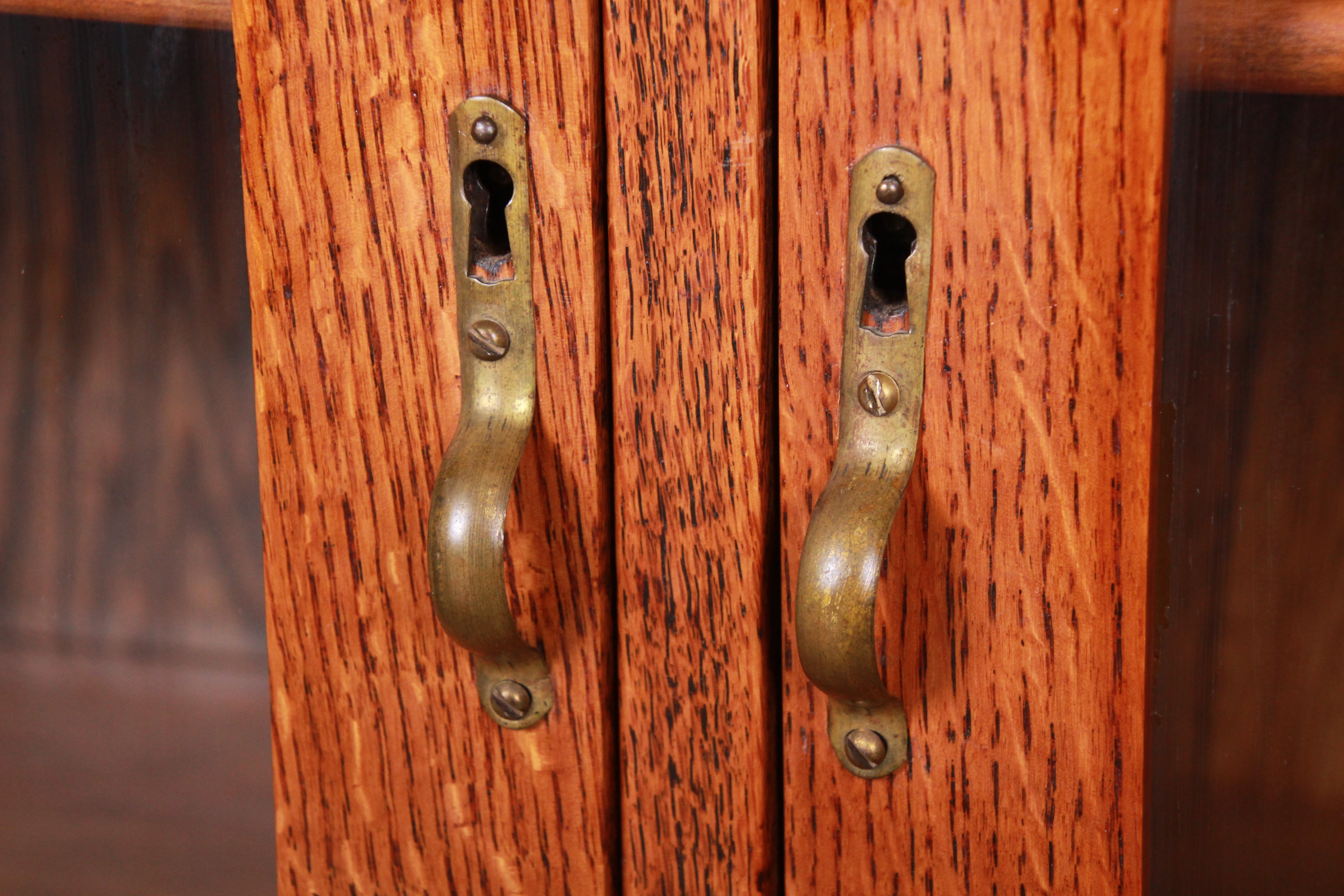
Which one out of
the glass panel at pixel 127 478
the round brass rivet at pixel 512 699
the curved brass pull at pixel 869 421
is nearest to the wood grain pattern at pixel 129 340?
the glass panel at pixel 127 478

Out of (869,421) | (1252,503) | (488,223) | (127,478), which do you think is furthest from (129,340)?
(1252,503)

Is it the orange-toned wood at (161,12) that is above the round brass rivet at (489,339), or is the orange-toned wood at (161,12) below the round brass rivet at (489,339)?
above

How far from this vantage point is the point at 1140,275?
0.30 m

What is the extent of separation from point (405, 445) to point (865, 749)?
172mm

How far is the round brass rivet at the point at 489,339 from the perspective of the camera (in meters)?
0.36

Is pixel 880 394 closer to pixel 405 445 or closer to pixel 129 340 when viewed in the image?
pixel 405 445

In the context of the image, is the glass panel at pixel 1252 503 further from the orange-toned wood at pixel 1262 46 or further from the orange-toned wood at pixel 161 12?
the orange-toned wood at pixel 161 12

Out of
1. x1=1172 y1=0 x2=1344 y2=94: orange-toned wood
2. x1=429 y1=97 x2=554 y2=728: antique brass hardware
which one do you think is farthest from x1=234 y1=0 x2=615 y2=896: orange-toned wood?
x1=1172 y1=0 x2=1344 y2=94: orange-toned wood

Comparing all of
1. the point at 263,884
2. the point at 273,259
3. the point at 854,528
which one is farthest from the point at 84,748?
the point at 854,528

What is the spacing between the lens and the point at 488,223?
1.20 feet

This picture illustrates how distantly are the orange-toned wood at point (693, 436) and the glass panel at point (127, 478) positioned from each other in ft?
0.49

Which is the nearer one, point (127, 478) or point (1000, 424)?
point (1000, 424)

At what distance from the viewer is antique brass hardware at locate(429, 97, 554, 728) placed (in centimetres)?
34

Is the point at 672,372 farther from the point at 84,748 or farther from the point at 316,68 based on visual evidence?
the point at 84,748
